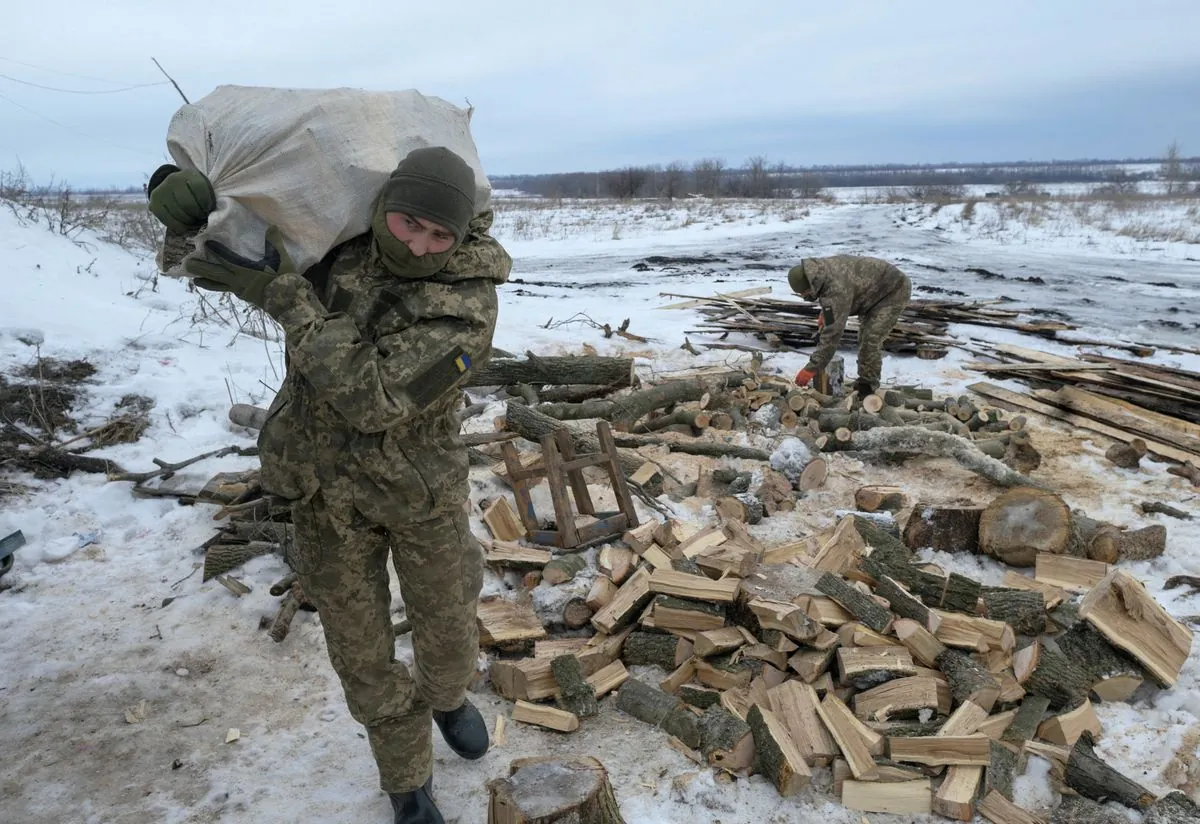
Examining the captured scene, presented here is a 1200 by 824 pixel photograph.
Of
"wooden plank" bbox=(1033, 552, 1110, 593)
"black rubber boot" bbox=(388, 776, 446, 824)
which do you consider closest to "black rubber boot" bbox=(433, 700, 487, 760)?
"black rubber boot" bbox=(388, 776, 446, 824)

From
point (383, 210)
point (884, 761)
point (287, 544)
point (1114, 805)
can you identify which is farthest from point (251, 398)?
point (1114, 805)

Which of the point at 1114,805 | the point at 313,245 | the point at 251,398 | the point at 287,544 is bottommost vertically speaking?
the point at 1114,805

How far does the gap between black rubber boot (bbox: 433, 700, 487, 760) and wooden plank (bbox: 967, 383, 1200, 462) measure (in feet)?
20.4

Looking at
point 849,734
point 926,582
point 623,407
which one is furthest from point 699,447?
point 849,734

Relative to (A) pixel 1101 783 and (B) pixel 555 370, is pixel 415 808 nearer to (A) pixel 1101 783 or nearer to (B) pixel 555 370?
(A) pixel 1101 783

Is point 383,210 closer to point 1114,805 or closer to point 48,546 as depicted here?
point 1114,805

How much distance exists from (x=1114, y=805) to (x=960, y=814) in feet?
1.94

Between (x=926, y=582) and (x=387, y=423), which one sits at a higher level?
(x=387, y=423)

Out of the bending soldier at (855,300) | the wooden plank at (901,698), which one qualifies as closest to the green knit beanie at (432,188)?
the wooden plank at (901,698)

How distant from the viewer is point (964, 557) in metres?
4.62

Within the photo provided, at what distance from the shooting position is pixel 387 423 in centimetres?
201

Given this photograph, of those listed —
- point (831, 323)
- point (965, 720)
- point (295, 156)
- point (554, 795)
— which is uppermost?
point (295, 156)

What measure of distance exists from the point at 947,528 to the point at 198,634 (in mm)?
4265

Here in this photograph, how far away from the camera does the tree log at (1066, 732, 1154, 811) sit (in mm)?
2775
